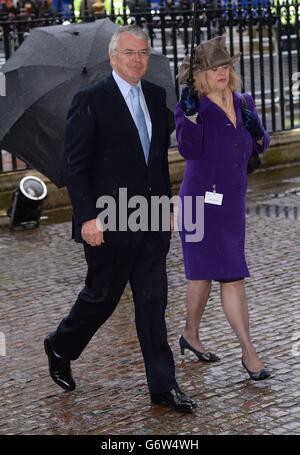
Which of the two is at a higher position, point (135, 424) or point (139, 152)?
point (139, 152)

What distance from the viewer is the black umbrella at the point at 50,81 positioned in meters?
9.44

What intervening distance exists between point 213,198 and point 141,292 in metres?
0.73

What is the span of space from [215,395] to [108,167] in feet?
4.15

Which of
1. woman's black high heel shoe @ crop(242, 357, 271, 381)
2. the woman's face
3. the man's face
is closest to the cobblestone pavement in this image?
woman's black high heel shoe @ crop(242, 357, 271, 381)

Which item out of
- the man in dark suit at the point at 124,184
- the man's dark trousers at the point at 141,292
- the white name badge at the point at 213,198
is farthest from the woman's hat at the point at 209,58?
the man's dark trousers at the point at 141,292

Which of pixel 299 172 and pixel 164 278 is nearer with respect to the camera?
pixel 164 278

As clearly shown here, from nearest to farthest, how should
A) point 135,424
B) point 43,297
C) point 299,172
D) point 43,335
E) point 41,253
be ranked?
1. point 135,424
2. point 43,335
3. point 43,297
4. point 41,253
5. point 299,172

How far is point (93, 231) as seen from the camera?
6.26m

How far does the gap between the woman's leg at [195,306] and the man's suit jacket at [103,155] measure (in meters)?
0.83

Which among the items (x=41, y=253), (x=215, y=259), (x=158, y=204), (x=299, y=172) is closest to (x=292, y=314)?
(x=215, y=259)

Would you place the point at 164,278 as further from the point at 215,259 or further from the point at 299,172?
the point at 299,172

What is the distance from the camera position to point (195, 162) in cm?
693

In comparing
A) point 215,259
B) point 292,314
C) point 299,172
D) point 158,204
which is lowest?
point 299,172

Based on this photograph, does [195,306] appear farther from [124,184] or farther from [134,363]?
[124,184]
